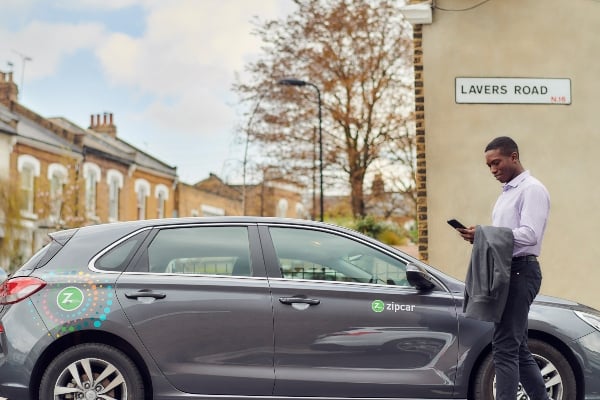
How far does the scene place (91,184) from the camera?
4244 cm

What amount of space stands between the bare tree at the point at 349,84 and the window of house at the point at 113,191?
14590mm

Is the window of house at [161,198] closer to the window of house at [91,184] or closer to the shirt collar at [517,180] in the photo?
the window of house at [91,184]

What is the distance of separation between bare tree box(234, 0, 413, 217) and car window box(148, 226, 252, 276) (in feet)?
82.9

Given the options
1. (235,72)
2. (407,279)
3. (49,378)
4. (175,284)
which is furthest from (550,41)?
(235,72)

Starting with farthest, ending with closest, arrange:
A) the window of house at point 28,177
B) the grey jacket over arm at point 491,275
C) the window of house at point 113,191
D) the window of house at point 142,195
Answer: the window of house at point 142,195
the window of house at point 113,191
the window of house at point 28,177
the grey jacket over arm at point 491,275

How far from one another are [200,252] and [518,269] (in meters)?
2.24

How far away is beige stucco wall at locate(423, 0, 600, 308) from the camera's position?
41.9 ft

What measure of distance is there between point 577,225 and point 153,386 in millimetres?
8680

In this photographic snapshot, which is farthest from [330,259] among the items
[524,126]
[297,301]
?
[524,126]

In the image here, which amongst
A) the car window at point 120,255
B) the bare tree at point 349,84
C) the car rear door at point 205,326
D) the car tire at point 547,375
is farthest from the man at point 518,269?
the bare tree at point 349,84

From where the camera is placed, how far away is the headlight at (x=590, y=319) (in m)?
6.27

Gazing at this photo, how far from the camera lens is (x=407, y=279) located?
20.1 ft

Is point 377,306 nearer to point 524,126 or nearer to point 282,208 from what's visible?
point 524,126

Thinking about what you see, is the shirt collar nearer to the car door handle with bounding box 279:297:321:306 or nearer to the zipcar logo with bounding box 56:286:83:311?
the car door handle with bounding box 279:297:321:306
